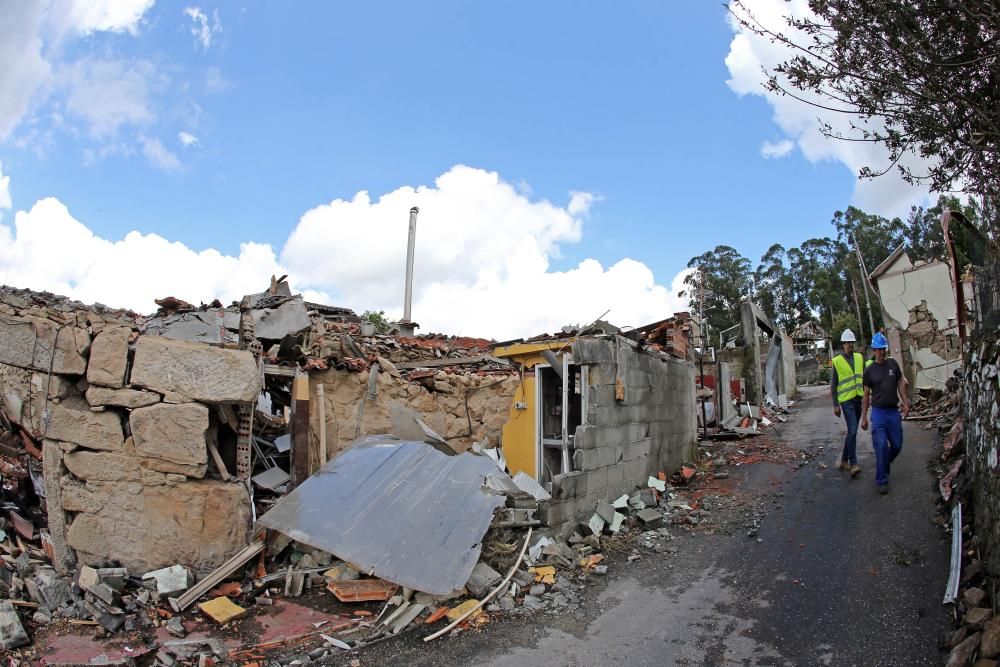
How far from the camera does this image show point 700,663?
12.7ft

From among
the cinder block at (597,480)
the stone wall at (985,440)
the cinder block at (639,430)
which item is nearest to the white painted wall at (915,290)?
the cinder block at (639,430)

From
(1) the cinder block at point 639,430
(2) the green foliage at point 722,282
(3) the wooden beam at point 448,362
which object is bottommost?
(1) the cinder block at point 639,430

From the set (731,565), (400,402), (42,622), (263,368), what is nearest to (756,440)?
(731,565)

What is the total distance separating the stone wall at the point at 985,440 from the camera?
149 inches

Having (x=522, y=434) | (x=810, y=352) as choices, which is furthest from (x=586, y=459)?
(x=810, y=352)

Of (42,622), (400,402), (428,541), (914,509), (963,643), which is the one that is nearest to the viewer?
(963,643)

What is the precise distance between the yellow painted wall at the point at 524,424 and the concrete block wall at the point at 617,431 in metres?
1.33

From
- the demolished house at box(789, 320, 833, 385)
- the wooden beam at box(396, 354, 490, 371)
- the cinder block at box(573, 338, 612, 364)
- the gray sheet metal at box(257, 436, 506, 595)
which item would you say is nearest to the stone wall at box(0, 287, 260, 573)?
the gray sheet metal at box(257, 436, 506, 595)

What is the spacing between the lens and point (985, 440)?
171 inches

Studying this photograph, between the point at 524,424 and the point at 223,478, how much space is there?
Answer: 418 centimetres

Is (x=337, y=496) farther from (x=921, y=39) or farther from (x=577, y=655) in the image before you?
(x=921, y=39)

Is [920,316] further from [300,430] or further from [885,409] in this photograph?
[300,430]

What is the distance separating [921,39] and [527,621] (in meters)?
5.06

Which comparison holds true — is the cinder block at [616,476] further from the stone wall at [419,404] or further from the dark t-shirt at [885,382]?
the dark t-shirt at [885,382]
